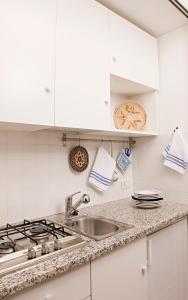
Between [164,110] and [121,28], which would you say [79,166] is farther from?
[121,28]

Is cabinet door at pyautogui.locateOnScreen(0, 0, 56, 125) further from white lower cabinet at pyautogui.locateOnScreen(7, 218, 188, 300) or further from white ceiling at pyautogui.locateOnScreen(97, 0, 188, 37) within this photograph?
white lower cabinet at pyautogui.locateOnScreen(7, 218, 188, 300)

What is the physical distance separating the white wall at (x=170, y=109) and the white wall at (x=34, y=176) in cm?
64

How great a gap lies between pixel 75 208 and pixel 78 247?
557 millimetres

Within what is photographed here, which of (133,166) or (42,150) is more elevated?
(42,150)

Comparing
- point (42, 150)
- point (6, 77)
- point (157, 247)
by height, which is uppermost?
point (6, 77)

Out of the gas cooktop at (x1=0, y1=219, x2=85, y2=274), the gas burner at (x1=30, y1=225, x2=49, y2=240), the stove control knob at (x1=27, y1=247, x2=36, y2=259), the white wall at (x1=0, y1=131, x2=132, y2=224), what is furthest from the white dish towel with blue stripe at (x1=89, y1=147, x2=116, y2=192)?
the stove control knob at (x1=27, y1=247, x2=36, y2=259)

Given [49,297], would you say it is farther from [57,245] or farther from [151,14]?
[151,14]

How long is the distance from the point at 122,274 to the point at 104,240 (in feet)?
0.67

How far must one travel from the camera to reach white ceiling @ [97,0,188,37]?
5.13 ft

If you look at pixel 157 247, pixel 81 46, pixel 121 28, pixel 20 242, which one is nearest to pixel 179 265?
pixel 157 247

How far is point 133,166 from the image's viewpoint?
2.16 metres

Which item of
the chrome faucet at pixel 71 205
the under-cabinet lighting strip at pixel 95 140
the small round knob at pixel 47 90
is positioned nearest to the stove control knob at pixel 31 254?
the chrome faucet at pixel 71 205

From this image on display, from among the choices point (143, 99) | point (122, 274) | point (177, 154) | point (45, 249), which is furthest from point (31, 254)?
point (143, 99)

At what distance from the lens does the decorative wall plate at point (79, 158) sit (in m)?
1.67
